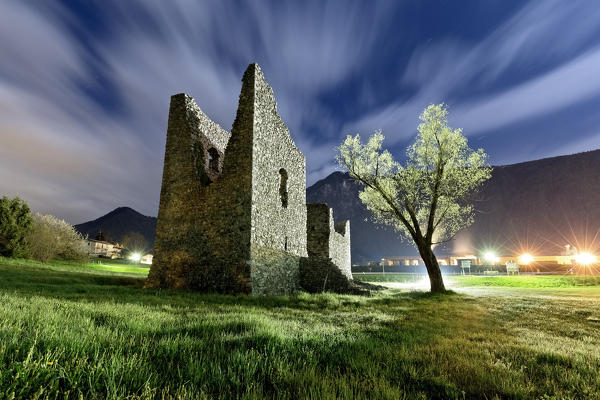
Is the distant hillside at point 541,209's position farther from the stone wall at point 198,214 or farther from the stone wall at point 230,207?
the stone wall at point 198,214

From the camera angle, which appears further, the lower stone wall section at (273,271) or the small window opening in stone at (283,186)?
the small window opening in stone at (283,186)

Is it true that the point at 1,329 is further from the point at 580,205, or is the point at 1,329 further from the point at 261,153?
the point at 580,205

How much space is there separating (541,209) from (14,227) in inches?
5544

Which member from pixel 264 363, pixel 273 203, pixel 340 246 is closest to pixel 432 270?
pixel 273 203

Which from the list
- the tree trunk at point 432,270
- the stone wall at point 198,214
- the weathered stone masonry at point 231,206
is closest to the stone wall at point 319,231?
the weathered stone masonry at point 231,206

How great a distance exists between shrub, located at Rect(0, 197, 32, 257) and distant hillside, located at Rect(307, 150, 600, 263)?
251ft

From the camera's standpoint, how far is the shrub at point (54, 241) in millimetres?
26062

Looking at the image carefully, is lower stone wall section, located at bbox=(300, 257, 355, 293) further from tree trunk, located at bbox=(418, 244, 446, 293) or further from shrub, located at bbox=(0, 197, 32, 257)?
shrub, located at bbox=(0, 197, 32, 257)

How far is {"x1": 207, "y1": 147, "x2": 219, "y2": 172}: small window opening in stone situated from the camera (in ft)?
51.1

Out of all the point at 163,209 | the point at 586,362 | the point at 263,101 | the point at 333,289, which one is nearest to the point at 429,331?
the point at 586,362

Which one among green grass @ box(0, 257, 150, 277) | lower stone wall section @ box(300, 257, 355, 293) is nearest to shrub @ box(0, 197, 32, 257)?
green grass @ box(0, 257, 150, 277)

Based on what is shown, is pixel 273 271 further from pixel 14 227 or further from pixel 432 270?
pixel 14 227

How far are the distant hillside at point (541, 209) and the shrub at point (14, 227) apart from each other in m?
76.4

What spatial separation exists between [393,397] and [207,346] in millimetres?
1989
